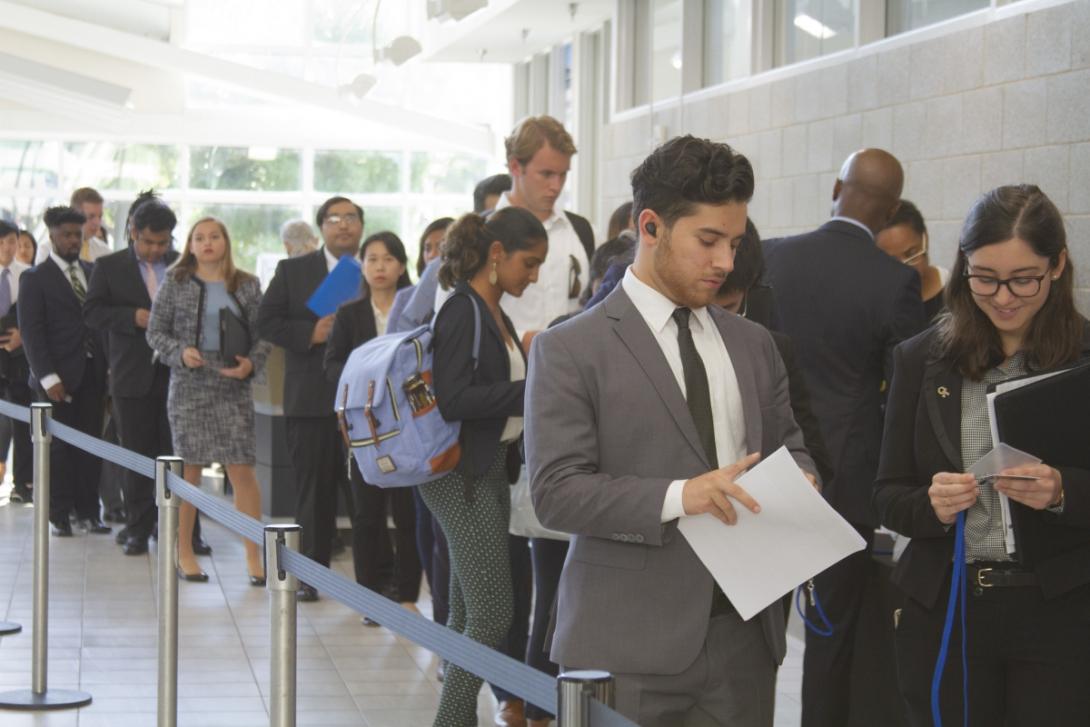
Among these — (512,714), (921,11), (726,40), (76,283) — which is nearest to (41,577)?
(512,714)

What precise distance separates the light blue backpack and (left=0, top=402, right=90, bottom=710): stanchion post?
1463mm

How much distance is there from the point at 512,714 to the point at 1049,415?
2.53 metres

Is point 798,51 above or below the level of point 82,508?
above

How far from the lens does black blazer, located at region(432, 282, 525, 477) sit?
4.05 metres

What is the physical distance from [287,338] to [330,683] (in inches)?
74.4

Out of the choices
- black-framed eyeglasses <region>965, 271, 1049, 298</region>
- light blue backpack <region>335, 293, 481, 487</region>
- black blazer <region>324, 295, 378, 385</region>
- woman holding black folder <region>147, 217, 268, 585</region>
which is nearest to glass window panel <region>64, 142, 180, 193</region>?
woman holding black folder <region>147, 217, 268, 585</region>

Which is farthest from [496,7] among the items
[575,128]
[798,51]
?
[798,51]

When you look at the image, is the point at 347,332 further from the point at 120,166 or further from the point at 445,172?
the point at 445,172

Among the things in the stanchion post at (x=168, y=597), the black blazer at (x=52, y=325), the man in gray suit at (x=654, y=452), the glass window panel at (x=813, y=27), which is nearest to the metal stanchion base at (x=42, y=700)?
the stanchion post at (x=168, y=597)

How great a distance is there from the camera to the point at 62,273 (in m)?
8.33

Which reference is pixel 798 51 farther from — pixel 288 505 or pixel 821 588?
pixel 821 588

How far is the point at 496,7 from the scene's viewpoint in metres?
12.6

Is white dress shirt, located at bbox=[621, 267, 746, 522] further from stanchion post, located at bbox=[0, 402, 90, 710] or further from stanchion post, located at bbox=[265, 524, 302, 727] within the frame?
stanchion post, located at bbox=[0, 402, 90, 710]

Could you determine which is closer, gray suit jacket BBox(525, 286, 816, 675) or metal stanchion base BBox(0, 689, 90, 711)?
gray suit jacket BBox(525, 286, 816, 675)
